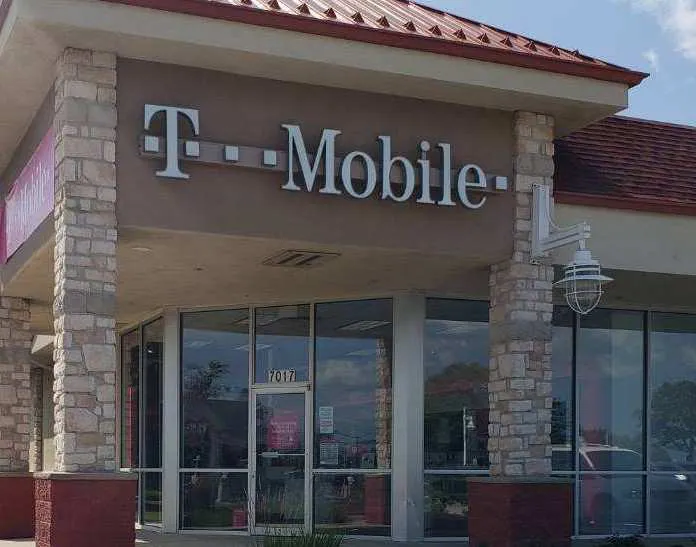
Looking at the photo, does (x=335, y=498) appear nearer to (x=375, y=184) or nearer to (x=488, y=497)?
(x=488, y=497)

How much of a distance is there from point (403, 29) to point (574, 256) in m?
3.23

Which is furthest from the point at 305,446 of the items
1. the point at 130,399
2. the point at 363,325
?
the point at 130,399

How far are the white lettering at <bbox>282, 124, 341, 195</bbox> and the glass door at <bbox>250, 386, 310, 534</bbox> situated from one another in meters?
4.70

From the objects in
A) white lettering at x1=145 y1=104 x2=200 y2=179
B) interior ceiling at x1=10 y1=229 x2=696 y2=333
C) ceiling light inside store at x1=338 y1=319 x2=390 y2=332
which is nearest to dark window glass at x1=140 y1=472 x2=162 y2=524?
interior ceiling at x1=10 y1=229 x2=696 y2=333

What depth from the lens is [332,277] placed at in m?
13.5

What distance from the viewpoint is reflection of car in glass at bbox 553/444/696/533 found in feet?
51.2

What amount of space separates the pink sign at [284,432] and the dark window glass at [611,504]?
14.5 ft

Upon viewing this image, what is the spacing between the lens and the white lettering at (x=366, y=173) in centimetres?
1136

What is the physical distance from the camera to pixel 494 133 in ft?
40.5

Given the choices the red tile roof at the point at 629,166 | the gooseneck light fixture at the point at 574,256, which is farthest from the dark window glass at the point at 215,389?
the red tile roof at the point at 629,166

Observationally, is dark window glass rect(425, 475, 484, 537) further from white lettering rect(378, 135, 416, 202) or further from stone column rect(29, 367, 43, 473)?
stone column rect(29, 367, 43, 473)

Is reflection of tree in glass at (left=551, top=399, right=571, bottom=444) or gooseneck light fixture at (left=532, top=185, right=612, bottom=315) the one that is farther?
reflection of tree in glass at (left=551, top=399, right=571, bottom=444)

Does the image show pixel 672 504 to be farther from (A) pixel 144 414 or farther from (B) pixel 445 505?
(A) pixel 144 414

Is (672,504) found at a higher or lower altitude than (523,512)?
lower
